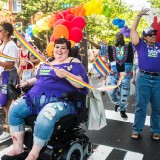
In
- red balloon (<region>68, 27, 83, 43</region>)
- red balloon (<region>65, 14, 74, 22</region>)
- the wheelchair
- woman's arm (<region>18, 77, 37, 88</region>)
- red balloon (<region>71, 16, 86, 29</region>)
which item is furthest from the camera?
red balloon (<region>65, 14, 74, 22</region>)

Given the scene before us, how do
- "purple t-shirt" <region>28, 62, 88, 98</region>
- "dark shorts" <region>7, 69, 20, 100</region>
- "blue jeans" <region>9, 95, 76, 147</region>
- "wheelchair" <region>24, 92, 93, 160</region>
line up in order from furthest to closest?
"dark shorts" <region>7, 69, 20, 100</region>, "purple t-shirt" <region>28, 62, 88, 98</region>, "wheelchair" <region>24, 92, 93, 160</region>, "blue jeans" <region>9, 95, 76, 147</region>

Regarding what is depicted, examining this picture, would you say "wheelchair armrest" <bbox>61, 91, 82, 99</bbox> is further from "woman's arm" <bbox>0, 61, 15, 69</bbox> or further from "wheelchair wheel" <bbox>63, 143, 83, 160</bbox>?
"woman's arm" <bbox>0, 61, 15, 69</bbox>

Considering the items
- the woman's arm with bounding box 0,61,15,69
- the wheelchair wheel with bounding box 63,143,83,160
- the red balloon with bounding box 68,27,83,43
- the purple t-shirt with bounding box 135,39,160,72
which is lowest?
the wheelchair wheel with bounding box 63,143,83,160

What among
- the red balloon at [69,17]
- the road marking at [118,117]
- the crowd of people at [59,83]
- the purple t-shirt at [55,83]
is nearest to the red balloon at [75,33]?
the red balloon at [69,17]

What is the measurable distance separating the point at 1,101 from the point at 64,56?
1570 millimetres

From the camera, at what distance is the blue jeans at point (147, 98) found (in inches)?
156

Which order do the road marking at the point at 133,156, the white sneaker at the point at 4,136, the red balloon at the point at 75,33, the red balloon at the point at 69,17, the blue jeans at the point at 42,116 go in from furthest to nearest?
the white sneaker at the point at 4,136
the red balloon at the point at 69,17
the red balloon at the point at 75,33
the road marking at the point at 133,156
the blue jeans at the point at 42,116

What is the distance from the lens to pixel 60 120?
2.76 metres

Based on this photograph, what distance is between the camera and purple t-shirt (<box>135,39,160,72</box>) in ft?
12.5

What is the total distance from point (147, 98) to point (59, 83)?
1710mm

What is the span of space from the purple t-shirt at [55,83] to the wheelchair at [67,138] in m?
0.14

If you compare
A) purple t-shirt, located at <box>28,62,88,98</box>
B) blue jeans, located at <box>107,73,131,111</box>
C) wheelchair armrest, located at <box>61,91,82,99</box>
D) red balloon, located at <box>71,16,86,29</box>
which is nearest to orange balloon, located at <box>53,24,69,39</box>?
red balloon, located at <box>71,16,86,29</box>

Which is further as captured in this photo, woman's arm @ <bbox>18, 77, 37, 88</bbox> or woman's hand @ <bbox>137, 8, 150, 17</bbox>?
woman's hand @ <bbox>137, 8, 150, 17</bbox>

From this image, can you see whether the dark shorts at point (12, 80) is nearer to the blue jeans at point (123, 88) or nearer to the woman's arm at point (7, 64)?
the woman's arm at point (7, 64)
